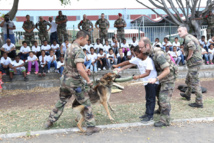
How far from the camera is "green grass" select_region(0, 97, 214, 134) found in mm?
4953

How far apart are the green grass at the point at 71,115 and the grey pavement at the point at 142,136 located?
0.45 meters

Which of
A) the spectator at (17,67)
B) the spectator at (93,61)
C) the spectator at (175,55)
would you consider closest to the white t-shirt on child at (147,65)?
the spectator at (93,61)

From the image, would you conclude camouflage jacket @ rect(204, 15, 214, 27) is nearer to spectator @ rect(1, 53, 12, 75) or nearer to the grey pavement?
the grey pavement

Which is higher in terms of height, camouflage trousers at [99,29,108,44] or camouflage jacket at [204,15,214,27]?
camouflage jacket at [204,15,214,27]

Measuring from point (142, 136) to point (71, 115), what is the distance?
213cm

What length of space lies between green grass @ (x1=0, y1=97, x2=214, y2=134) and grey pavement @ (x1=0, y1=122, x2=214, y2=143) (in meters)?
0.45

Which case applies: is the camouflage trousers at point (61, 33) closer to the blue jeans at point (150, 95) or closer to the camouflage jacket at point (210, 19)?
the camouflage jacket at point (210, 19)

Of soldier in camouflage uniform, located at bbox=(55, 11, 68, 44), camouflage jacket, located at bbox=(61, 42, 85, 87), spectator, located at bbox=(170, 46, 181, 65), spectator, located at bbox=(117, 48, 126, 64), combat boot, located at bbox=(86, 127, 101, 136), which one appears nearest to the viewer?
camouflage jacket, located at bbox=(61, 42, 85, 87)

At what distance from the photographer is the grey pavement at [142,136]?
4.12 m

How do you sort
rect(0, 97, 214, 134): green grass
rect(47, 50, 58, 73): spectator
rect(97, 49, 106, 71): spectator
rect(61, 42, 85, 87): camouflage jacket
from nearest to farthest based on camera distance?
rect(61, 42, 85, 87): camouflage jacket < rect(0, 97, 214, 134): green grass < rect(47, 50, 58, 73): spectator < rect(97, 49, 106, 71): spectator

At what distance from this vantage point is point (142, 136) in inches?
169

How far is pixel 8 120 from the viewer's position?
543 centimetres

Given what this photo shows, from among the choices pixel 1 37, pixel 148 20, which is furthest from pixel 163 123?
pixel 148 20

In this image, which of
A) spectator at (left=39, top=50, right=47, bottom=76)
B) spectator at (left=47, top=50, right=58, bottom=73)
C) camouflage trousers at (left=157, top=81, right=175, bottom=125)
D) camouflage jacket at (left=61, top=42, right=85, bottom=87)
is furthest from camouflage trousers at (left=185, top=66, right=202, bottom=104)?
spectator at (left=39, top=50, right=47, bottom=76)
